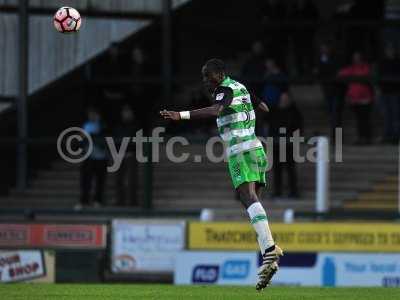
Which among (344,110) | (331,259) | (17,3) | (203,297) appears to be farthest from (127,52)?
(203,297)

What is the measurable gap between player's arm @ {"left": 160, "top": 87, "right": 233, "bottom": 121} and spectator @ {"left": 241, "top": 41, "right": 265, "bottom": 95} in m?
8.85

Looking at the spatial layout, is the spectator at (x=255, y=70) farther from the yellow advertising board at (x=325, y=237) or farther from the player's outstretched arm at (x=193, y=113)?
the player's outstretched arm at (x=193, y=113)

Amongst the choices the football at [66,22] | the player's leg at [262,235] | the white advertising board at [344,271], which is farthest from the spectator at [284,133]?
the player's leg at [262,235]

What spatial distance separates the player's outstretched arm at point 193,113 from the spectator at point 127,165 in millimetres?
8436

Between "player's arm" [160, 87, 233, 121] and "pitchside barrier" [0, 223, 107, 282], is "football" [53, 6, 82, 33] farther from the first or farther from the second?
"pitchside barrier" [0, 223, 107, 282]

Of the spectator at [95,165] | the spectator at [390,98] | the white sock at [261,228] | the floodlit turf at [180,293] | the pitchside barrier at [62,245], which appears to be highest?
the spectator at [390,98]

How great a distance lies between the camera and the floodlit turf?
13336 mm

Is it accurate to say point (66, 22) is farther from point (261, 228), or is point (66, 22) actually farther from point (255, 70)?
point (255, 70)

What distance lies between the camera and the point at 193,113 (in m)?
12.9

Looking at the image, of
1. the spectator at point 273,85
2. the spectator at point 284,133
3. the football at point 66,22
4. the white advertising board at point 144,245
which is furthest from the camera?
the spectator at point 273,85

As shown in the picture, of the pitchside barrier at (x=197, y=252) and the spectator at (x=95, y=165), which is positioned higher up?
the spectator at (x=95, y=165)

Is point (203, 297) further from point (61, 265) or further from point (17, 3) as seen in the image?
point (17, 3)

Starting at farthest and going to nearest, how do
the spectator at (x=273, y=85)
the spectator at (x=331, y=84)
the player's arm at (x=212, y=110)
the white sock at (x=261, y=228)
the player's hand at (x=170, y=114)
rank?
the spectator at (x=331, y=84) → the spectator at (x=273, y=85) → the white sock at (x=261, y=228) → the player's arm at (x=212, y=110) → the player's hand at (x=170, y=114)

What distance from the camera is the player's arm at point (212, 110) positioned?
12.8m
